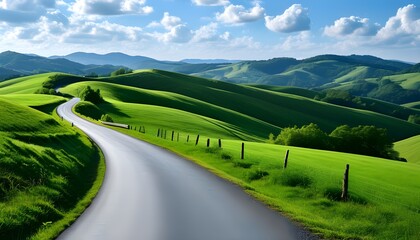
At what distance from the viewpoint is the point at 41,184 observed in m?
20.7

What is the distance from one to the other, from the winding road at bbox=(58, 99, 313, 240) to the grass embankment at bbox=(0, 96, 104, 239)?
94 cm

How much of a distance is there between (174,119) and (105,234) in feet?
288

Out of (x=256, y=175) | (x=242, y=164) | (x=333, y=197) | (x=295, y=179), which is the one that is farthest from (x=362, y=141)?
(x=333, y=197)

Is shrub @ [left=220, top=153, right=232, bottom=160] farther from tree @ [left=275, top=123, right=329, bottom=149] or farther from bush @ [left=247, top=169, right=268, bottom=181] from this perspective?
tree @ [left=275, top=123, right=329, bottom=149]

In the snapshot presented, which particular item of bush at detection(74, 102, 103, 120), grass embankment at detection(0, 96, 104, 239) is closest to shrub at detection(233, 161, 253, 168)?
grass embankment at detection(0, 96, 104, 239)

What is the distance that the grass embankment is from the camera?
15523 mm

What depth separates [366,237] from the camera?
15992 millimetres

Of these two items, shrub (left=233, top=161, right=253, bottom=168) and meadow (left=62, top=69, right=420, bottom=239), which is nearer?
meadow (left=62, top=69, right=420, bottom=239)

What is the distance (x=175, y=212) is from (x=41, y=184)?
7.69 metres

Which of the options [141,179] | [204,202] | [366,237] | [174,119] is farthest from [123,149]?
[174,119]

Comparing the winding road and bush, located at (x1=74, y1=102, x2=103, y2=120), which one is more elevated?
the winding road

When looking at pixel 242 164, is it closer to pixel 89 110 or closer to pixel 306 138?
pixel 306 138

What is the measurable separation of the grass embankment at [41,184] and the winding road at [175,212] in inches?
36.8

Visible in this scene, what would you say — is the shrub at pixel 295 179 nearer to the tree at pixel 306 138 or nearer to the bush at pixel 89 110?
the tree at pixel 306 138
